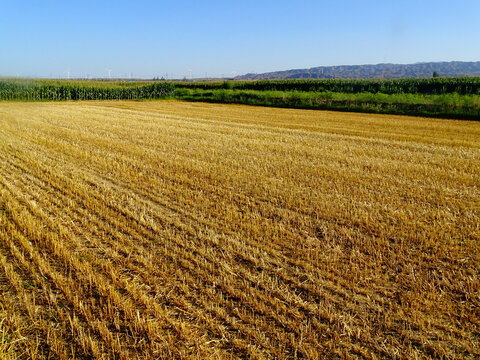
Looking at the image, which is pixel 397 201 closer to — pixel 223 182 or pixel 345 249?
pixel 345 249

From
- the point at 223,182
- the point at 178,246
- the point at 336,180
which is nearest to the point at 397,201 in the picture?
the point at 336,180

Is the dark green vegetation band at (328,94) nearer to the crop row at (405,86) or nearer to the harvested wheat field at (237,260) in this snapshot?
the crop row at (405,86)

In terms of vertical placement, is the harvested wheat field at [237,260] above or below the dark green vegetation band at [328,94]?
below

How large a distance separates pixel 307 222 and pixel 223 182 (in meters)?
2.67

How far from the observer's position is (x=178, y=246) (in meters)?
4.71

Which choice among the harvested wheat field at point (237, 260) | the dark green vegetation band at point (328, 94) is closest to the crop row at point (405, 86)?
the dark green vegetation band at point (328, 94)

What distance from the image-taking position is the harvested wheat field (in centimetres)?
305

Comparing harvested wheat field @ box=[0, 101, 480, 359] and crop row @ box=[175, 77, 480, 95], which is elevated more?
crop row @ box=[175, 77, 480, 95]

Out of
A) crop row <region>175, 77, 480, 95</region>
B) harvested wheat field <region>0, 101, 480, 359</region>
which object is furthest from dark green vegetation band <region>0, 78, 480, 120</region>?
harvested wheat field <region>0, 101, 480, 359</region>

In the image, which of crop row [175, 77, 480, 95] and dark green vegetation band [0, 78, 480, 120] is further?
crop row [175, 77, 480, 95]

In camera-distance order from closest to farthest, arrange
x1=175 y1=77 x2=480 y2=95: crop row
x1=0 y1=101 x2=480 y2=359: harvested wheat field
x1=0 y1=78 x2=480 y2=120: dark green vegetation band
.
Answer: x1=0 y1=101 x2=480 y2=359: harvested wheat field < x1=0 y1=78 x2=480 y2=120: dark green vegetation band < x1=175 y1=77 x2=480 y2=95: crop row

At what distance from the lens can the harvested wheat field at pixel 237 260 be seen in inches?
120

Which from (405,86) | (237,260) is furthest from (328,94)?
(237,260)

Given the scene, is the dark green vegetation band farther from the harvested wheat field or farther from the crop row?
the harvested wheat field
